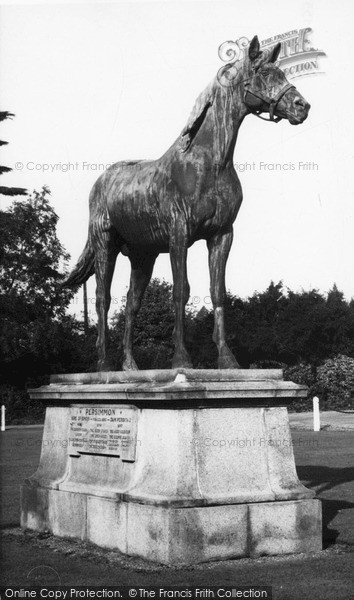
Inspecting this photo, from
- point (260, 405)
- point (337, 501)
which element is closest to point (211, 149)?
point (260, 405)

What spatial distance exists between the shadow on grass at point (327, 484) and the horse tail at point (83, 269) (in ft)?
13.0

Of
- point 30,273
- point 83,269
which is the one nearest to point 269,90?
point 83,269

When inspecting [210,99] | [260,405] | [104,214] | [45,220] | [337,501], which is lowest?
[337,501]

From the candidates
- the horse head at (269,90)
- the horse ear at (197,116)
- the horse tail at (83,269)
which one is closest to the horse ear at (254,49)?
the horse head at (269,90)

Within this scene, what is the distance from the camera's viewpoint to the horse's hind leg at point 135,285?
10.3 m

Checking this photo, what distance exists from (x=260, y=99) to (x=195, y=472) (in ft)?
11.6

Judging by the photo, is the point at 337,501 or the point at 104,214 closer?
the point at 104,214

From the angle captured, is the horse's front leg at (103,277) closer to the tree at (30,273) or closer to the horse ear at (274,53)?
the horse ear at (274,53)

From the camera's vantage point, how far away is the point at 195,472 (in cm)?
820

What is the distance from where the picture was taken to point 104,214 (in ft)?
34.0

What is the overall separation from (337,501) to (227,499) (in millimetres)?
4631

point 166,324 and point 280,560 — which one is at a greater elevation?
point 166,324

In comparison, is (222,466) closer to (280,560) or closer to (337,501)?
(280,560)

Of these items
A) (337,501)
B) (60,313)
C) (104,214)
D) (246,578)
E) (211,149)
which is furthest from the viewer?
(60,313)
